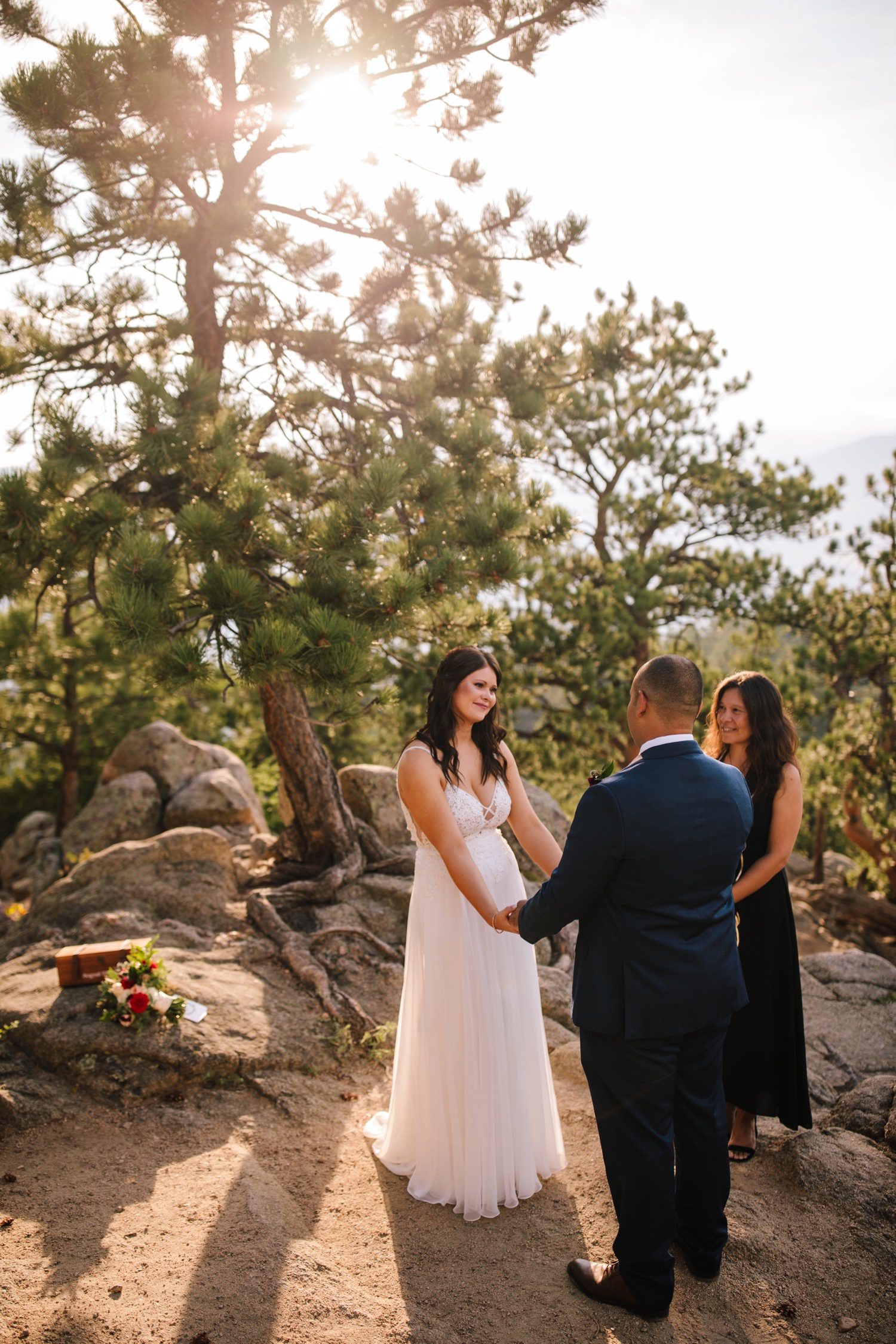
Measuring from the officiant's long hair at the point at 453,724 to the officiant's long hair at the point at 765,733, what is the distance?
3.47 feet

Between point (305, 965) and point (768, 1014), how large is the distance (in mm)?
3078

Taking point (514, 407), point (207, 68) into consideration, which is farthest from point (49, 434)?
point (514, 407)

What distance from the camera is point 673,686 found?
2.75m

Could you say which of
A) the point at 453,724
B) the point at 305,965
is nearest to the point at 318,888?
the point at 305,965

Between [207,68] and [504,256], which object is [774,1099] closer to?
[504,256]

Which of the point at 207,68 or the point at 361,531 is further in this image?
the point at 207,68

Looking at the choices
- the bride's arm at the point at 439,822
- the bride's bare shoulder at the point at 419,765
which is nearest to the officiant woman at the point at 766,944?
the bride's arm at the point at 439,822

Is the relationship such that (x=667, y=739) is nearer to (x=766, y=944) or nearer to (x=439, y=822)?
(x=439, y=822)

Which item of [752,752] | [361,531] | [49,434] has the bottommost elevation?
[752,752]

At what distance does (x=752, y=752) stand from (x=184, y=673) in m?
2.80

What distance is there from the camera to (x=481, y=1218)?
11.3 ft

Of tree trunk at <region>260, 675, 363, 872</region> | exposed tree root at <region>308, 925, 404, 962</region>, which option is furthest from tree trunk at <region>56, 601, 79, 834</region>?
exposed tree root at <region>308, 925, 404, 962</region>

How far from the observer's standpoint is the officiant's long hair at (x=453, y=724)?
143 inches

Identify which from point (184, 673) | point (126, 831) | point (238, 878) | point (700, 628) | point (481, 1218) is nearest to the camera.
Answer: point (481, 1218)
